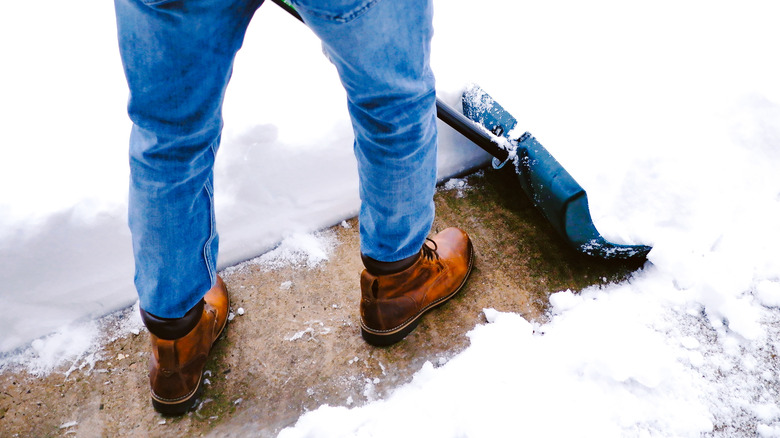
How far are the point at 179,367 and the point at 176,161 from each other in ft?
1.83

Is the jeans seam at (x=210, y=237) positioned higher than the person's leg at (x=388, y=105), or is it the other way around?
the person's leg at (x=388, y=105)

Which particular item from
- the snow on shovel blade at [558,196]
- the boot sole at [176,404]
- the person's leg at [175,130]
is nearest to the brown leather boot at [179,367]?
the boot sole at [176,404]

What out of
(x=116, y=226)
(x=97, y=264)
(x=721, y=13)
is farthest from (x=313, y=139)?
(x=721, y=13)

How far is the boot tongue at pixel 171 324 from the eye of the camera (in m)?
1.10

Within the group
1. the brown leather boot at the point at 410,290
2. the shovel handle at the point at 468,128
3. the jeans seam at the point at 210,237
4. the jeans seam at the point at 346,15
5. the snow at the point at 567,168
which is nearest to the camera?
the jeans seam at the point at 346,15

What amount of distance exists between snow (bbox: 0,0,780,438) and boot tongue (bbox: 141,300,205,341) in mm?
370

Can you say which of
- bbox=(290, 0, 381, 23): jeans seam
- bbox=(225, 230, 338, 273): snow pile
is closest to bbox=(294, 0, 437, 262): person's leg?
bbox=(290, 0, 381, 23): jeans seam

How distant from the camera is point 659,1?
1.94 metres

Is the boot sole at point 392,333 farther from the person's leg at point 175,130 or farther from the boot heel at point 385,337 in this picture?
the person's leg at point 175,130

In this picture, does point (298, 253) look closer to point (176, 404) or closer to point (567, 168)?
point (176, 404)

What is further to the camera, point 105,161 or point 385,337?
point 105,161

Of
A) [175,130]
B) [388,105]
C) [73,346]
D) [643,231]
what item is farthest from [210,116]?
[643,231]

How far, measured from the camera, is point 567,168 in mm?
1527

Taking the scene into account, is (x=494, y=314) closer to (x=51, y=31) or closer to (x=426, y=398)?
(x=426, y=398)
